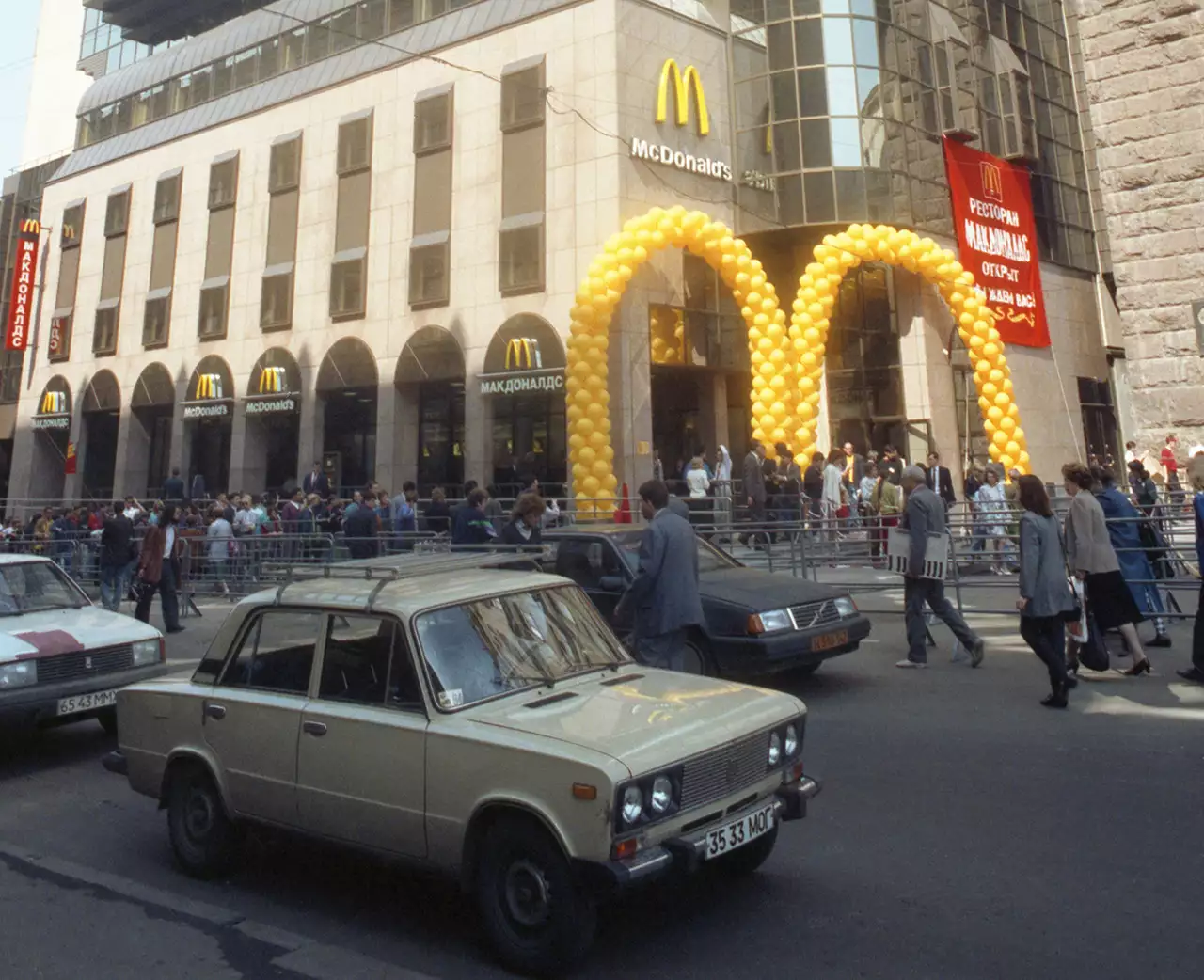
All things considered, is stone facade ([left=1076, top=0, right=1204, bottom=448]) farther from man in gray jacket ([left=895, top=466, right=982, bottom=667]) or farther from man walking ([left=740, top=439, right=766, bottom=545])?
man in gray jacket ([left=895, top=466, right=982, bottom=667])

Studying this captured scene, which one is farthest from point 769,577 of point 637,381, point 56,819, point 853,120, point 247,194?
point 247,194

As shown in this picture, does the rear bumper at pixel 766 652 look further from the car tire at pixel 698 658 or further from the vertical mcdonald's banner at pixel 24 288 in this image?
the vertical mcdonald's banner at pixel 24 288

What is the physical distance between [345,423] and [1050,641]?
2545cm

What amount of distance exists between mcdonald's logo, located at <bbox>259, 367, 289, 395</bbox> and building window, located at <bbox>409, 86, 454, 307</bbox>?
5.80 meters

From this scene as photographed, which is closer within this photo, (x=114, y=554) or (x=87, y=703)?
(x=87, y=703)

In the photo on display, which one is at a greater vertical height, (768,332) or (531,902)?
(768,332)

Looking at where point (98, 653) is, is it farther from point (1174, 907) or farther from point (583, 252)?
point (583, 252)

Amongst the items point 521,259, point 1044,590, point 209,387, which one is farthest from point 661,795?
point 209,387

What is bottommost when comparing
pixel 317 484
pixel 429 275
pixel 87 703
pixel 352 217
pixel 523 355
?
pixel 87 703

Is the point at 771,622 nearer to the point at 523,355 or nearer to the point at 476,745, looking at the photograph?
the point at 476,745

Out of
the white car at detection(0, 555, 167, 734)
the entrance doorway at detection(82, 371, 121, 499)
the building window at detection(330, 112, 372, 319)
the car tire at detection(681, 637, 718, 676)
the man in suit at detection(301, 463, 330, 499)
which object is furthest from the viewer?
the entrance doorway at detection(82, 371, 121, 499)

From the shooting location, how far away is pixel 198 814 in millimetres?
5016

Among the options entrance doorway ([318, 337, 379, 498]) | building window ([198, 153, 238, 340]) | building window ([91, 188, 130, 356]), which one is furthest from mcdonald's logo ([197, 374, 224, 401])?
building window ([91, 188, 130, 356])

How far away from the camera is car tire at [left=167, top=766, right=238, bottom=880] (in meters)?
4.85
